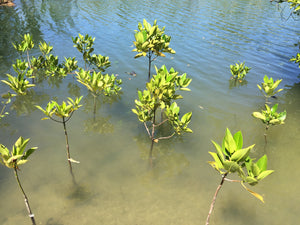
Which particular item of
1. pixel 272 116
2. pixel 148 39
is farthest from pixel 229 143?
pixel 148 39

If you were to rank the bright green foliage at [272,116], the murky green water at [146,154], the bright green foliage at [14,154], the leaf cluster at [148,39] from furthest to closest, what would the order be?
1. the leaf cluster at [148,39]
2. the bright green foliage at [272,116]
3. the murky green water at [146,154]
4. the bright green foliage at [14,154]

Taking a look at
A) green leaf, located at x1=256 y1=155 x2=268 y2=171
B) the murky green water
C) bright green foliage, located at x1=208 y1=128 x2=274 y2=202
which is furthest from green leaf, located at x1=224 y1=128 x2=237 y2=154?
the murky green water

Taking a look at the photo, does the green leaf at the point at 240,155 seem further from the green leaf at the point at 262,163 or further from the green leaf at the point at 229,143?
the green leaf at the point at 262,163

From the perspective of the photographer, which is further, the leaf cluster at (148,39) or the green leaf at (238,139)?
the leaf cluster at (148,39)

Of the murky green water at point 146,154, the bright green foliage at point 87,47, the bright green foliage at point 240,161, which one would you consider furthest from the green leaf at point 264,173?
the bright green foliage at point 87,47

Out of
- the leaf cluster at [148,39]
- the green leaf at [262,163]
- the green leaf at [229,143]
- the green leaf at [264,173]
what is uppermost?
the leaf cluster at [148,39]

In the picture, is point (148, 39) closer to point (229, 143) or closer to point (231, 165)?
point (229, 143)

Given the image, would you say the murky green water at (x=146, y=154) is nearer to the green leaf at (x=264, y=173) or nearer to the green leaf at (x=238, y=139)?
the green leaf at (x=264, y=173)

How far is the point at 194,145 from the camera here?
14.9 feet

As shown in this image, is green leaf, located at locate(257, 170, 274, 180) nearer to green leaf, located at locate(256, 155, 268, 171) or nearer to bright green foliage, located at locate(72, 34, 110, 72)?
green leaf, located at locate(256, 155, 268, 171)

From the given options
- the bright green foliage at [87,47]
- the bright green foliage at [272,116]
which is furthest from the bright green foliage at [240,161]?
the bright green foliage at [87,47]

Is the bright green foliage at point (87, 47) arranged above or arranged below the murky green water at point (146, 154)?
above

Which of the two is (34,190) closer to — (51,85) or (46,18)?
(51,85)

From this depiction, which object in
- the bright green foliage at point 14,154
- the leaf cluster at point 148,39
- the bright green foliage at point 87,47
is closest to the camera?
the bright green foliage at point 14,154
